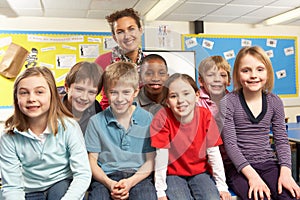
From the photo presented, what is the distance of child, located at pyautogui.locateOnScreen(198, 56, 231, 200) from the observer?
110 cm

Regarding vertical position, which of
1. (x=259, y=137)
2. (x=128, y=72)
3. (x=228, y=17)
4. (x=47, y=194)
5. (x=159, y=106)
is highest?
(x=228, y=17)

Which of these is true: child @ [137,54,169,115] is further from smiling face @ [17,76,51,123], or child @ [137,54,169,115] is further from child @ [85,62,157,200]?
smiling face @ [17,76,51,123]

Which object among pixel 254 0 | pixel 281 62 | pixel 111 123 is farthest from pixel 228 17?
pixel 111 123

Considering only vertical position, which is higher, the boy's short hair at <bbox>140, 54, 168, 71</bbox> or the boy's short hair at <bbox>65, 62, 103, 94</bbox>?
the boy's short hair at <bbox>140, 54, 168, 71</bbox>

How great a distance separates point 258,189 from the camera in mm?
1098

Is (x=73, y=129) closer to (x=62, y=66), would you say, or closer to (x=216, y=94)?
(x=216, y=94)

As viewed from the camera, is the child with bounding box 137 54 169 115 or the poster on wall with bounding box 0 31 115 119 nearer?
the child with bounding box 137 54 169 115

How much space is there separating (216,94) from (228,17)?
10.8 feet

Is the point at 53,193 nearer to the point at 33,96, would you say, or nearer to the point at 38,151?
the point at 38,151

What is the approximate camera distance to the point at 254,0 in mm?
3506

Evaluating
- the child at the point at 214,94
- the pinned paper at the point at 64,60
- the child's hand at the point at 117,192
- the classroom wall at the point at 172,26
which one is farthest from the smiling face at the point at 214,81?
the pinned paper at the point at 64,60

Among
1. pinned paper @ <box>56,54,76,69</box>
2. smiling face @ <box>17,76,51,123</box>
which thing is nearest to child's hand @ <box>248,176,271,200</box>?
smiling face @ <box>17,76,51,123</box>

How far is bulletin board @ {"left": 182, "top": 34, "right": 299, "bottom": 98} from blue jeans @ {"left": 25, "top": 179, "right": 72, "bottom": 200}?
12.1ft

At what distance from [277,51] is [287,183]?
398 cm
